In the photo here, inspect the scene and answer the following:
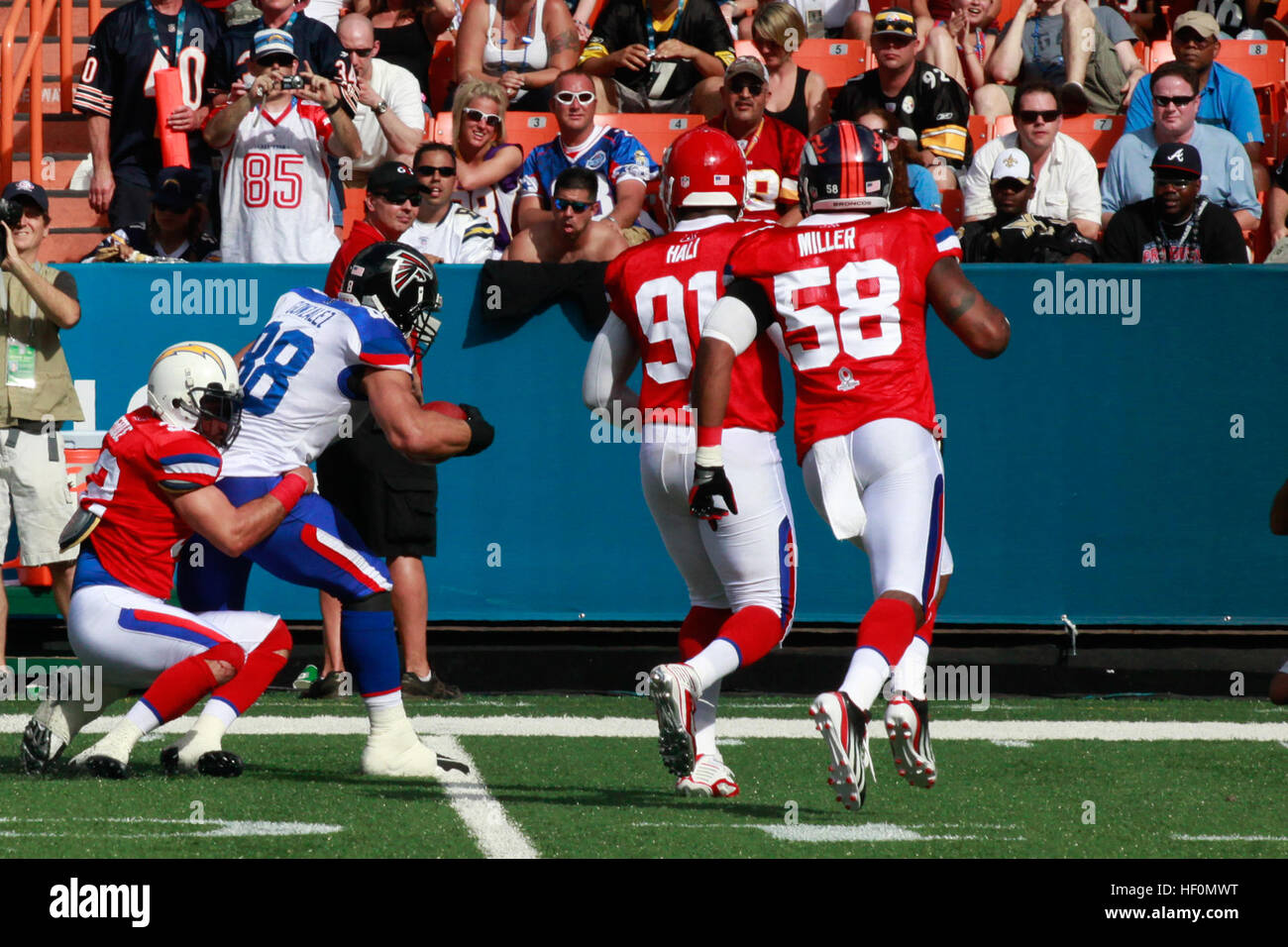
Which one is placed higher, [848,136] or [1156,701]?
[848,136]

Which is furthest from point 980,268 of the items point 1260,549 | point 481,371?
point 481,371

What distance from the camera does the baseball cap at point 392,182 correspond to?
26.9 ft

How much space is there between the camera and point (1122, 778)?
642 centimetres

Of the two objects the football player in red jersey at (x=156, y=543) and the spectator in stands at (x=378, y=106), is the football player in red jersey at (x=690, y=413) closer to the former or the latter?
the football player in red jersey at (x=156, y=543)

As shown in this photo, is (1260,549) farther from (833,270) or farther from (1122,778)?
(833,270)

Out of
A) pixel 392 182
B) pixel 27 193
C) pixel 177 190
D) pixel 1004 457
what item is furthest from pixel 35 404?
pixel 1004 457

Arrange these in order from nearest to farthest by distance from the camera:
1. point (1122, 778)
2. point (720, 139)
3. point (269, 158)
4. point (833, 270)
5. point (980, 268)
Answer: point (833, 270), point (720, 139), point (1122, 778), point (980, 268), point (269, 158)

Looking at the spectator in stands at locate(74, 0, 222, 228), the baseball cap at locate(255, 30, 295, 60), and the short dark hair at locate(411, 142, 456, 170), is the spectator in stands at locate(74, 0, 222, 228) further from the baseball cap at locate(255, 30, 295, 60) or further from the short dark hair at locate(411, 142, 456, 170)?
the short dark hair at locate(411, 142, 456, 170)

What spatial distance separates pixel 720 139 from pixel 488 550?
3634mm

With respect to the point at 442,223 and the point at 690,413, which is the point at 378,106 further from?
the point at 690,413

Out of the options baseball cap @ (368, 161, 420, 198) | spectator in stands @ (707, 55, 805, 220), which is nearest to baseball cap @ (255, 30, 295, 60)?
baseball cap @ (368, 161, 420, 198)

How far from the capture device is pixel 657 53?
37.5 ft

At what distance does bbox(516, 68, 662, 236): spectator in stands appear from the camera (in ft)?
32.5

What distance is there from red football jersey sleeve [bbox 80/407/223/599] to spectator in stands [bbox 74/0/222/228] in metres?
4.62
